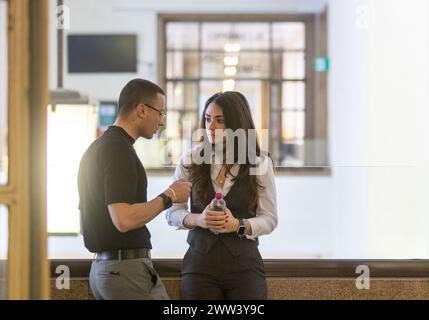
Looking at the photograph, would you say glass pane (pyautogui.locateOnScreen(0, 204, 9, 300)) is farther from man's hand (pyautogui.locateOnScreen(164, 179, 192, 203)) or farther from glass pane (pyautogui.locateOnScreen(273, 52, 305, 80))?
glass pane (pyautogui.locateOnScreen(273, 52, 305, 80))

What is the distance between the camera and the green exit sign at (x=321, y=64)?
838 cm

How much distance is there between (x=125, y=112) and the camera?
6.68ft

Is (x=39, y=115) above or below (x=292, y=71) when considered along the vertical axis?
below

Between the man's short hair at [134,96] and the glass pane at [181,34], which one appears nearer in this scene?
the man's short hair at [134,96]

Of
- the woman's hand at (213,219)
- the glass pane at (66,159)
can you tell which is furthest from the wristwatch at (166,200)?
the glass pane at (66,159)

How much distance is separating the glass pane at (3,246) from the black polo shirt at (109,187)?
51 cm

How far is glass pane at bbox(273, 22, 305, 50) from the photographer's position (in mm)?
8727

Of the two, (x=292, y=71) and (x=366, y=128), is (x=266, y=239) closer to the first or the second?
(x=366, y=128)

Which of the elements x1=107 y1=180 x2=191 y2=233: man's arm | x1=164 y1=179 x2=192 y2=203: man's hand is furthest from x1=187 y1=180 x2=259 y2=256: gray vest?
x1=107 y1=180 x2=191 y2=233: man's arm

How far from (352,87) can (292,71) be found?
6.70ft

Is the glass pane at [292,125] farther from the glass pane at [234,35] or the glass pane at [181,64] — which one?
the glass pane at [181,64]

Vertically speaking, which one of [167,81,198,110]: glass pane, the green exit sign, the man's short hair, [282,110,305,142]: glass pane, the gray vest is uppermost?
the green exit sign

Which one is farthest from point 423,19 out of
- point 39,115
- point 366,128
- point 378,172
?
point 39,115

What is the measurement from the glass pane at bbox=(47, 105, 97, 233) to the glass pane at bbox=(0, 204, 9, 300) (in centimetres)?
102
